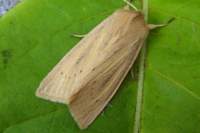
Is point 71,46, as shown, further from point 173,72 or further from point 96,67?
point 173,72

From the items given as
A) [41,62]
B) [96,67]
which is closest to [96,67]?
[96,67]

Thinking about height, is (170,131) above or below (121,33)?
below

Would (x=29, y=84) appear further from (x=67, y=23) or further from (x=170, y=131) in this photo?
(x=170, y=131)

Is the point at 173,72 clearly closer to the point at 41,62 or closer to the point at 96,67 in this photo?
the point at 96,67

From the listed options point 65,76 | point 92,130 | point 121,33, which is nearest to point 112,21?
point 121,33

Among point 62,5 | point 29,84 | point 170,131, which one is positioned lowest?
point 170,131
